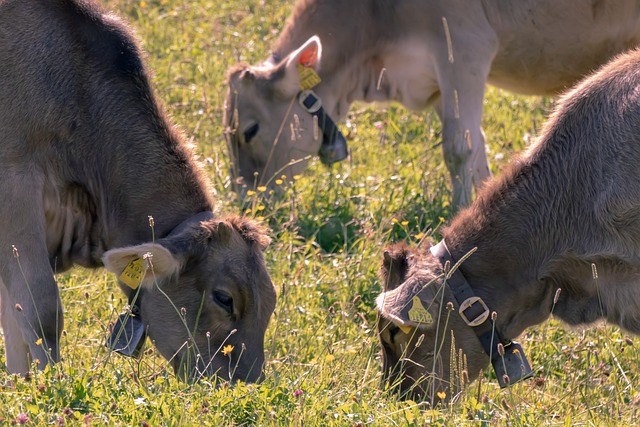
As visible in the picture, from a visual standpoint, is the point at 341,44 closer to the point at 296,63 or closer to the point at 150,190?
the point at 296,63

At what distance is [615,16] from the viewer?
32.9 feet

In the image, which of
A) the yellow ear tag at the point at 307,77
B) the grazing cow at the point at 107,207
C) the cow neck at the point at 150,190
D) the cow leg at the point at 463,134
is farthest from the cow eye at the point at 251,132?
the cow neck at the point at 150,190

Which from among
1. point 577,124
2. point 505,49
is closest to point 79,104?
point 577,124

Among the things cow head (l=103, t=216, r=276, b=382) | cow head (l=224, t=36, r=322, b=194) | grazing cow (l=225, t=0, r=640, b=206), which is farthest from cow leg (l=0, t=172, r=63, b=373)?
cow head (l=224, t=36, r=322, b=194)

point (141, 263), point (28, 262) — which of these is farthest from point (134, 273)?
point (28, 262)

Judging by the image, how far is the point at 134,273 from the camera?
6195mm

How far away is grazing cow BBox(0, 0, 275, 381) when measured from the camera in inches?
248

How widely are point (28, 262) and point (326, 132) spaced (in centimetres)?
439

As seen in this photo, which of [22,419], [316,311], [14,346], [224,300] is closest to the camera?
[22,419]

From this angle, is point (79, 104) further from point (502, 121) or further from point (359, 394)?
point (502, 121)

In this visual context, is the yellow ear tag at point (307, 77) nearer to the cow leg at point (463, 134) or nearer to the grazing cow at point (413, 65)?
the grazing cow at point (413, 65)

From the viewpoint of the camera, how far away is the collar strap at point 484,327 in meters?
6.41

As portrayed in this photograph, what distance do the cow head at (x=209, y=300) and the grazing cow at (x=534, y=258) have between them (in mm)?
723

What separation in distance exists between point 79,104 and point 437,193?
13.1ft
